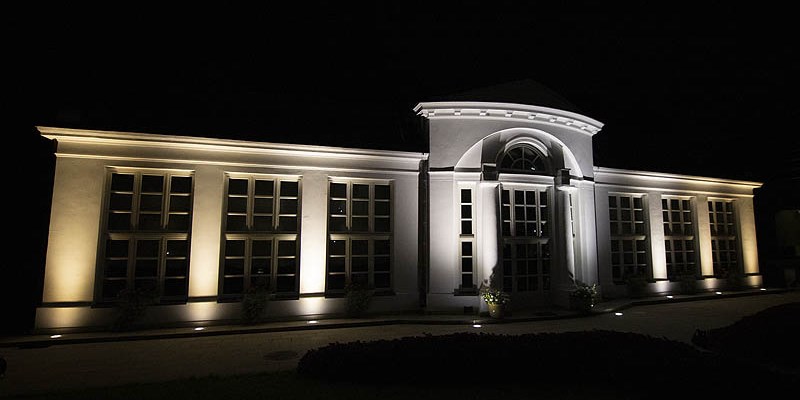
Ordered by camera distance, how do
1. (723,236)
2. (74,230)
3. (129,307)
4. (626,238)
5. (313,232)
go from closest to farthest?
1. (129,307)
2. (74,230)
3. (313,232)
4. (626,238)
5. (723,236)

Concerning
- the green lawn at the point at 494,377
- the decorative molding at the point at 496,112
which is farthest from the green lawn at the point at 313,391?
the decorative molding at the point at 496,112

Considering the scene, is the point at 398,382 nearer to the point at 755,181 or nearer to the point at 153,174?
the point at 153,174

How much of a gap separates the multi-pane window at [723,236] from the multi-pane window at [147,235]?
21.9 meters

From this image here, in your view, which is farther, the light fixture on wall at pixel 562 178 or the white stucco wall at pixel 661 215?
the white stucco wall at pixel 661 215

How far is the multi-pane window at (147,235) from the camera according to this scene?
35.0ft

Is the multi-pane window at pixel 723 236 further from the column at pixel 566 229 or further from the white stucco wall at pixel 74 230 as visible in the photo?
the white stucco wall at pixel 74 230

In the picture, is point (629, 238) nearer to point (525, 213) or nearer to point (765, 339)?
point (525, 213)

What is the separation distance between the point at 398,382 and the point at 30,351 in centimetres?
870

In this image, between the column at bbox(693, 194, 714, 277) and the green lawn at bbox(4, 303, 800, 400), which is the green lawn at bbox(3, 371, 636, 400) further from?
the column at bbox(693, 194, 714, 277)

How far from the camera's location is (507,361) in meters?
5.62

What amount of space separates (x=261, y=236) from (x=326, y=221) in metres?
2.00

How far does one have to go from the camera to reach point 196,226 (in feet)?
36.6

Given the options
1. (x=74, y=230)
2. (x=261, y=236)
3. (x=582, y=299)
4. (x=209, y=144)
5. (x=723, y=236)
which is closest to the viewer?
(x=74, y=230)

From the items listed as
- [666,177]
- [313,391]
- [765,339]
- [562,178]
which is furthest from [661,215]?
[313,391]
